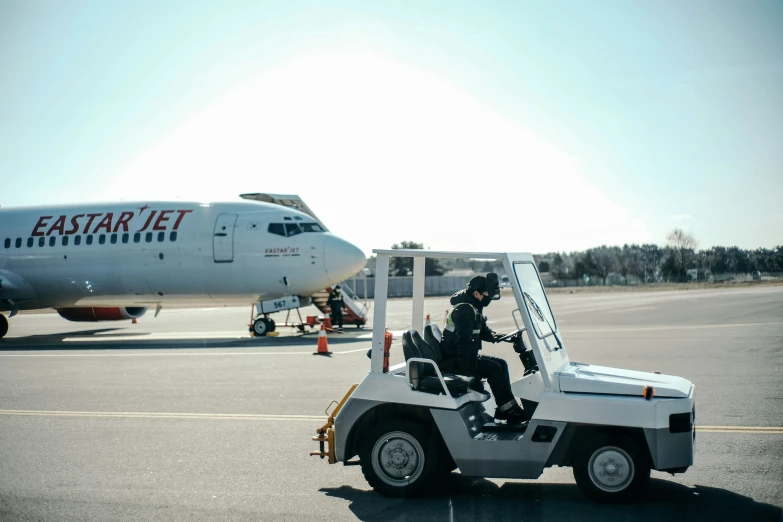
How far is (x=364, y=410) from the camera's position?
244 inches

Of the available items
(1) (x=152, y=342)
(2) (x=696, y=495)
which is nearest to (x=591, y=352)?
(2) (x=696, y=495)

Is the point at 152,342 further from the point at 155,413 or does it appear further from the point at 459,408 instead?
the point at 459,408

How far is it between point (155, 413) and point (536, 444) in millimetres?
6387

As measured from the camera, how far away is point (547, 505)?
584 centimetres

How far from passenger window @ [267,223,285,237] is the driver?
1705 centimetres

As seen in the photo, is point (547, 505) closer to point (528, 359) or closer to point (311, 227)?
point (528, 359)

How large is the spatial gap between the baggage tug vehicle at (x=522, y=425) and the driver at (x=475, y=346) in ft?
0.33

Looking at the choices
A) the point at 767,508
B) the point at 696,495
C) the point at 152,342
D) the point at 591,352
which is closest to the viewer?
the point at 767,508

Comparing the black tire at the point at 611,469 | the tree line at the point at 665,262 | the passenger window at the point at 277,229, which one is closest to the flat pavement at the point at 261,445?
the black tire at the point at 611,469

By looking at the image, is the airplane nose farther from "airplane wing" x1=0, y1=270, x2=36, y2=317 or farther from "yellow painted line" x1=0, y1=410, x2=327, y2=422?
"yellow painted line" x1=0, y1=410, x2=327, y2=422

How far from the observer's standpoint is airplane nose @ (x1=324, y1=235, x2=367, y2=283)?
22.8 meters

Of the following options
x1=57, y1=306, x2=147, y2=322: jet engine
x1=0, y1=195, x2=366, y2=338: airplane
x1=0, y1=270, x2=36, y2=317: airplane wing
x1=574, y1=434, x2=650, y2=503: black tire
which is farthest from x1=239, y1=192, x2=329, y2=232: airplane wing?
x1=574, y1=434, x2=650, y2=503: black tire

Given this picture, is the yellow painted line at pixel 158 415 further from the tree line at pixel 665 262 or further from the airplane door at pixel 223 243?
the tree line at pixel 665 262

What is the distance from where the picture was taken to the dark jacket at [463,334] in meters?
6.25
